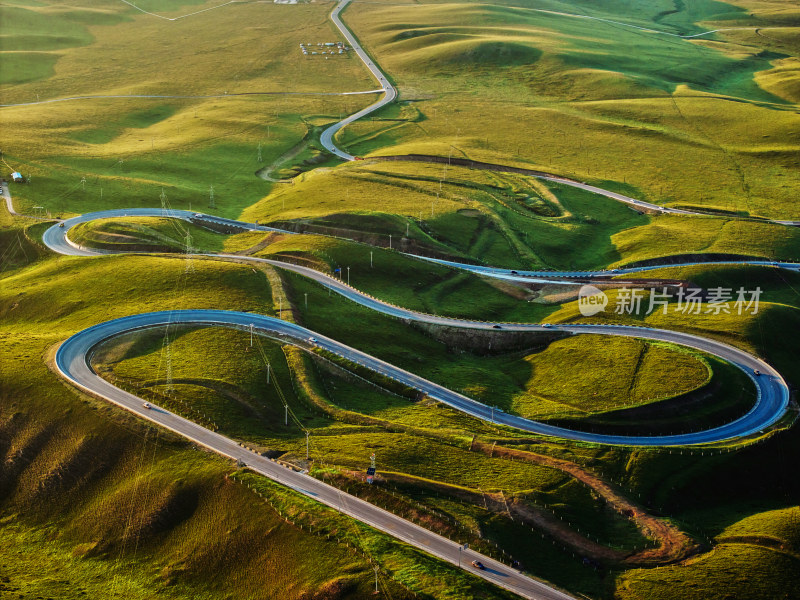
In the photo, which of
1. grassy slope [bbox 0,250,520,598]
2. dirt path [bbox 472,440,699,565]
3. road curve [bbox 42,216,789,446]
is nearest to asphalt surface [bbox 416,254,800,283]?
road curve [bbox 42,216,789,446]

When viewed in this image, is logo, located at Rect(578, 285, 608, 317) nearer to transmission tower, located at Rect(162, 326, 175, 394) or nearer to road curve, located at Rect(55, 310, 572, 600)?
road curve, located at Rect(55, 310, 572, 600)

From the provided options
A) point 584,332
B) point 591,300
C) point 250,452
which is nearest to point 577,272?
point 591,300

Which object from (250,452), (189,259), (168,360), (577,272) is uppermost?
(189,259)

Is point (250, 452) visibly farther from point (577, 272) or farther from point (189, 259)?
point (577, 272)

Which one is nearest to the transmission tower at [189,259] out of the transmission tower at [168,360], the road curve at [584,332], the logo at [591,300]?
the road curve at [584,332]

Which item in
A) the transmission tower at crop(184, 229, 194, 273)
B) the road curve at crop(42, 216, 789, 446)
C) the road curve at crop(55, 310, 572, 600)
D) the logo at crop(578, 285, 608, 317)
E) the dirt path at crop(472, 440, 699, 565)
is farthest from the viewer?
the transmission tower at crop(184, 229, 194, 273)

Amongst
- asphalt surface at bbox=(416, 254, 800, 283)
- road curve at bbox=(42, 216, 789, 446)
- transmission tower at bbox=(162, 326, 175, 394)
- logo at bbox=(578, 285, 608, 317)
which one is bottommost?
asphalt surface at bbox=(416, 254, 800, 283)
